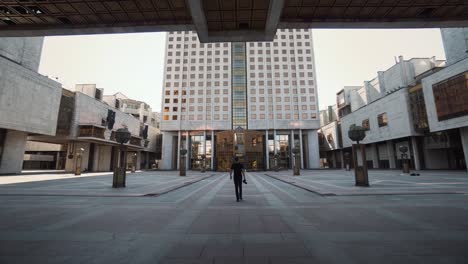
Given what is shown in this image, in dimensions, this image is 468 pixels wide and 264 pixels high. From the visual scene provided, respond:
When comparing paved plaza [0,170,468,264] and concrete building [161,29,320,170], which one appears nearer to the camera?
paved plaza [0,170,468,264]

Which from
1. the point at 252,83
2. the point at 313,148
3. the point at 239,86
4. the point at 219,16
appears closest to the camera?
the point at 219,16

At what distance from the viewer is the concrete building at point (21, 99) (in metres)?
26.3

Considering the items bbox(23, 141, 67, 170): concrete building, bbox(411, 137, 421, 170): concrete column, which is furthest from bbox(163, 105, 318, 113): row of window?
bbox(23, 141, 67, 170): concrete building

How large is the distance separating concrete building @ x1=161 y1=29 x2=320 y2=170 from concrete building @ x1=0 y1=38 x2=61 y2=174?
93.4 feet

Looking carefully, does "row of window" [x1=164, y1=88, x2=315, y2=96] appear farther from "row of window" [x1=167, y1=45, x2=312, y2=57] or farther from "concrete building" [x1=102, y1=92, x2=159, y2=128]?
"concrete building" [x1=102, y1=92, x2=159, y2=128]

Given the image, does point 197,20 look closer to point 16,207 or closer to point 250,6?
point 250,6

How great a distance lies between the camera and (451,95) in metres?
28.8

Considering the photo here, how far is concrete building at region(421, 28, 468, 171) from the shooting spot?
90.0 feet

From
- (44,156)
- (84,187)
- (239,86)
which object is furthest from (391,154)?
(44,156)

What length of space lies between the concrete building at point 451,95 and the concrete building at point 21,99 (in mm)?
59094

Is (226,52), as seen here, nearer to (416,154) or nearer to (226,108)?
(226,108)

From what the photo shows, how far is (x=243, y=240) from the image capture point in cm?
401

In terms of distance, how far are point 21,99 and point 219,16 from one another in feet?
113

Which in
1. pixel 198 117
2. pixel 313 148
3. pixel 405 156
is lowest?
pixel 405 156
